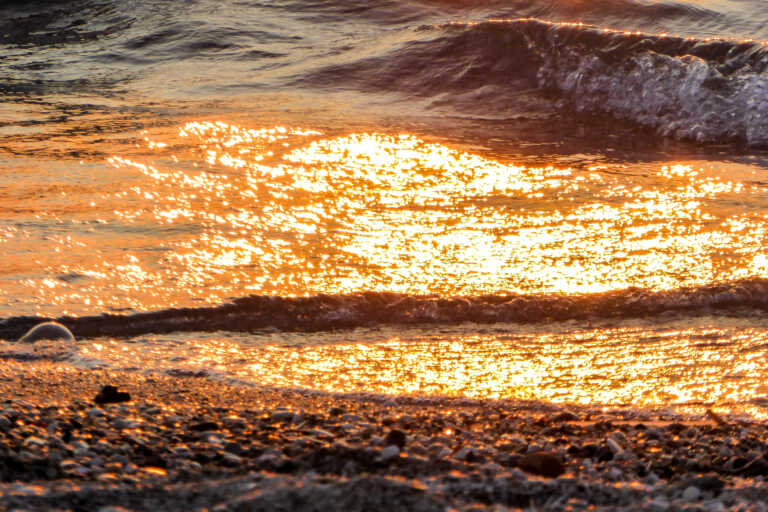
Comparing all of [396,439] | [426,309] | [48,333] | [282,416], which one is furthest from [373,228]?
[396,439]

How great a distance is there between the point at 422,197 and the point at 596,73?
173 inches

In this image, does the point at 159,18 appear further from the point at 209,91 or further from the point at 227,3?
the point at 209,91

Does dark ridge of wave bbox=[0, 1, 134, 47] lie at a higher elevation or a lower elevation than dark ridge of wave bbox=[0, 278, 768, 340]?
higher

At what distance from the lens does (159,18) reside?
1191 centimetres

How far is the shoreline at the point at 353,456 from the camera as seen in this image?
2.05 m

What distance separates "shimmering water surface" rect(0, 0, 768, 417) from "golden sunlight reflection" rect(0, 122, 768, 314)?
0.02 metres

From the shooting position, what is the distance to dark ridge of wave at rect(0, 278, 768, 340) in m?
3.73

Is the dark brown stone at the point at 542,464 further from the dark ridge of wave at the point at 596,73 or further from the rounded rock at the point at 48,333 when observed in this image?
the dark ridge of wave at the point at 596,73

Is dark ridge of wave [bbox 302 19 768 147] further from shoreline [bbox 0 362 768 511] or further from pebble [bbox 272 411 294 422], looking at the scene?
pebble [bbox 272 411 294 422]

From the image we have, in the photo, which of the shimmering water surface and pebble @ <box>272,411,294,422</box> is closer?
pebble @ <box>272,411,294,422</box>

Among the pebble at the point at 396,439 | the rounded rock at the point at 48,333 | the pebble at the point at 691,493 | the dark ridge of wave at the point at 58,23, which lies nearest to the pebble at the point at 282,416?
the pebble at the point at 396,439

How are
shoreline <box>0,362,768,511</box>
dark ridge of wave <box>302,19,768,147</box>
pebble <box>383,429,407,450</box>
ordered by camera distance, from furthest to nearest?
dark ridge of wave <box>302,19,768,147</box>
pebble <box>383,429,407,450</box>
shoreline <box>0,362,768,511</box>

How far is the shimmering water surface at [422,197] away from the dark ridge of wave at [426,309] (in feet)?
0.07

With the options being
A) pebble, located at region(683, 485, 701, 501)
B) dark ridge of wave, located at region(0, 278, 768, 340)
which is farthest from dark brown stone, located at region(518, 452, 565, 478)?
dark ridge of wave, located at region(0, 278, 768, 340)
